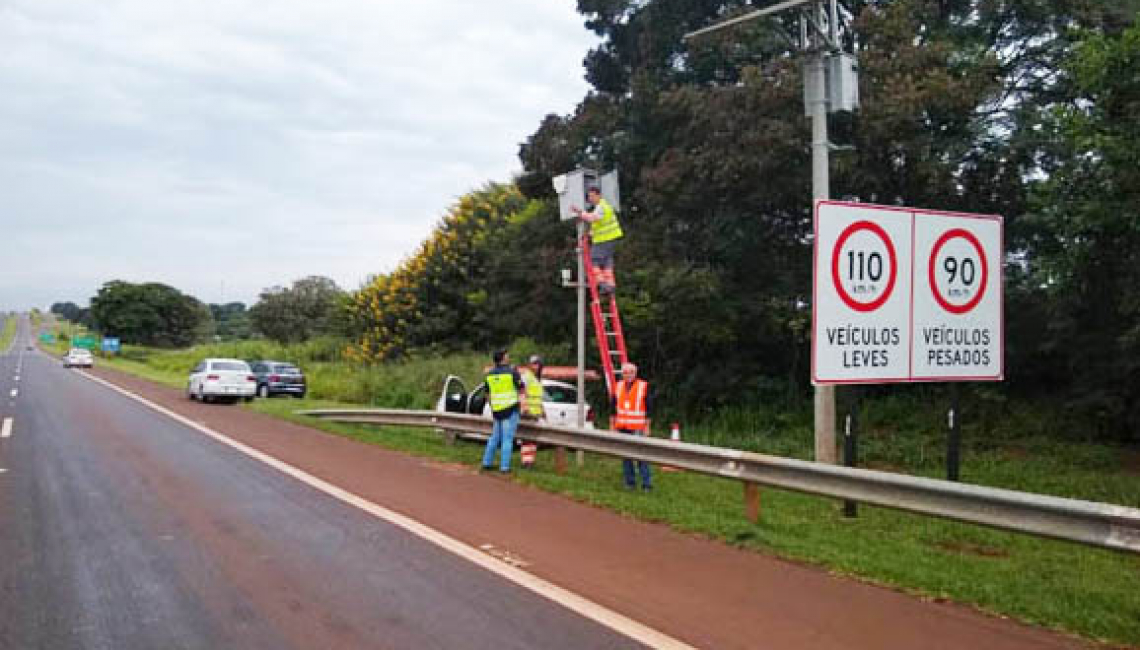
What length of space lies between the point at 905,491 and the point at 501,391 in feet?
19.9

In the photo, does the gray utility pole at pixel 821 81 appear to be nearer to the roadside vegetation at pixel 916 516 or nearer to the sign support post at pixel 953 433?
the sign support post at pixel 953 433

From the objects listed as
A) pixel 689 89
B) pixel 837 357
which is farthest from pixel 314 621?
pixel 689 89

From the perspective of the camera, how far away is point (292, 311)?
71.8m

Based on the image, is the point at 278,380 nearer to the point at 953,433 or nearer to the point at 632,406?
the point at 632,406

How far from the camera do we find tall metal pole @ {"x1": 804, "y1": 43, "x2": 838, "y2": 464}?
10.9 metres

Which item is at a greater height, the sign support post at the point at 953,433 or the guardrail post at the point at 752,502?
the sign support post at the point at 953,433

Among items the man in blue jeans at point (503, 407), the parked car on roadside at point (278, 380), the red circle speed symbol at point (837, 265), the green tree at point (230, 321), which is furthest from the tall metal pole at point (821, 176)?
the green tree at point (230, 321)

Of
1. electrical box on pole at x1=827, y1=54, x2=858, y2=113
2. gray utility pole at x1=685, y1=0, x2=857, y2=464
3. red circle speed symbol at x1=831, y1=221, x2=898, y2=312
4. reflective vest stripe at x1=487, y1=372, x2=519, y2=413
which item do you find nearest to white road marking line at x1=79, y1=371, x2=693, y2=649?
reflective vest stripe at x1=487, y1=372, x2=519, y2=413

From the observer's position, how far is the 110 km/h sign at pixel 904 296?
8750mm

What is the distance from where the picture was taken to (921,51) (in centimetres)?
1958

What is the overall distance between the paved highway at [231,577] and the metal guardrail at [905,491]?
3127mm

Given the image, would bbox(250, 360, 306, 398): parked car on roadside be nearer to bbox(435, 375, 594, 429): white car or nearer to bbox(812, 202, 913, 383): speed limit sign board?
bbox(435, 375, 594, 429): white car

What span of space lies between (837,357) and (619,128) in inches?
774

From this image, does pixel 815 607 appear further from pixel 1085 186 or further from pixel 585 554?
pixel 1085 186
